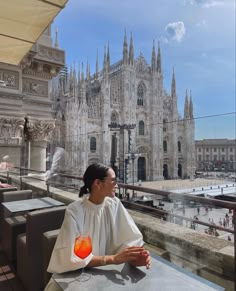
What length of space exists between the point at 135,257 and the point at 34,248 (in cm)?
114

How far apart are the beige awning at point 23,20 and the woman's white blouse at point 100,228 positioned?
1.90m

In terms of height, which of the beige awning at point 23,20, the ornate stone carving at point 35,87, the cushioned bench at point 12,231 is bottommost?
the cushioned bench at point 12,231

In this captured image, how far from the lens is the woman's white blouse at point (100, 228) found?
1225 millimetres

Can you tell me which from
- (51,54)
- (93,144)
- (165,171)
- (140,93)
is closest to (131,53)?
(140,93)

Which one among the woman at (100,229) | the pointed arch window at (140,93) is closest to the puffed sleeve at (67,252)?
the woman at (100,229)

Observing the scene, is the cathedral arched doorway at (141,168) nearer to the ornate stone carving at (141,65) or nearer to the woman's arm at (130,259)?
the ornate stone carving at (141,65)

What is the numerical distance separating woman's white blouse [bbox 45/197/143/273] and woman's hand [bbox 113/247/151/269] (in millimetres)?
145

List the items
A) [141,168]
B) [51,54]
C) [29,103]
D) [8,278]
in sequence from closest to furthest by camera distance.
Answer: [8,278] → [51,54] → [29,103] → [141,168]

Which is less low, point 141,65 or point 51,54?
point 141,65

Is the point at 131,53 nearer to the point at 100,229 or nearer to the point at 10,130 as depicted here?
the point at 10,130

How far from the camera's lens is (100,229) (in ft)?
4.50

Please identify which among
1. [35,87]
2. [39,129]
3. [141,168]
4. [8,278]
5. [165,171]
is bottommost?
[165,171]

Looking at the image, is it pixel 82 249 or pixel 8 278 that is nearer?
pixel 82 249

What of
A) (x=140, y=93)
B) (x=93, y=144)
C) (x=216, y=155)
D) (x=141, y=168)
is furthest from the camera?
(x=216, y=155)
